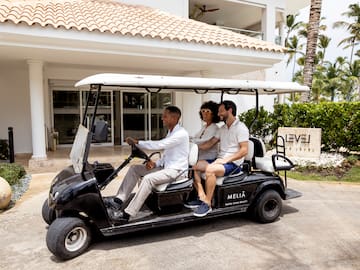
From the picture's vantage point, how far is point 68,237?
3.32m

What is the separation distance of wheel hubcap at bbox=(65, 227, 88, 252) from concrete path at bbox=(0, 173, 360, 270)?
0.12 m

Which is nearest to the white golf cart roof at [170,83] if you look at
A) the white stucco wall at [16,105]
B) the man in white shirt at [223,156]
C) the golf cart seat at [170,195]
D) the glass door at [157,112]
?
the man in white shirt at [223,156]

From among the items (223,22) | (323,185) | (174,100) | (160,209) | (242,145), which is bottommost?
(323,185)

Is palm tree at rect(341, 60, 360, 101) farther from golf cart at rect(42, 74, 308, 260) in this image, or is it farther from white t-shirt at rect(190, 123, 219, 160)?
white t-shirt at rect(190, 123, 219, 160)

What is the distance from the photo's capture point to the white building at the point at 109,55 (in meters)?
6.48

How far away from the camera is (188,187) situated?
388 cm

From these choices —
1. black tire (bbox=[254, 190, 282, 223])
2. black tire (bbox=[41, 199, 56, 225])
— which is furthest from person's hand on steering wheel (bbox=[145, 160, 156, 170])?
black tire (bbox=[254, 190, 282, 223])

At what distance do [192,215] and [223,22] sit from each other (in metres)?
12.2

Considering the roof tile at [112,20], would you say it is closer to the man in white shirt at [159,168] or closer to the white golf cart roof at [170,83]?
the white golf cart roof at [170,83]

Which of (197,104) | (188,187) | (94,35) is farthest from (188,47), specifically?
(188,187)

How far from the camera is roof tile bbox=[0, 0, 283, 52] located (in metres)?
6.44

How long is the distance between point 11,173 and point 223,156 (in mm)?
4521

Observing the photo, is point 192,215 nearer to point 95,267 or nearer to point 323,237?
point 95,267

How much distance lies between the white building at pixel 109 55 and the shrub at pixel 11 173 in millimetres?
1075
